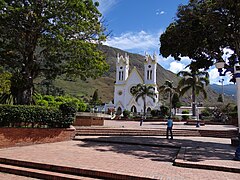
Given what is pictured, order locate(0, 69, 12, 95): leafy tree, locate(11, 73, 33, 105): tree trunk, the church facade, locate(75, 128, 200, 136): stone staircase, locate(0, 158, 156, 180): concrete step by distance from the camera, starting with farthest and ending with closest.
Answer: the church facade → locate(75, 128, 200, 136): stone staircase → locate(11, 73, 33, 105): tree trunk → locate(0, 69, 12, 95): leafy tree → locate(0, 158, 156, 180): concrete step

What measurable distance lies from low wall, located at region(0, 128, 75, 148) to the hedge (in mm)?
298

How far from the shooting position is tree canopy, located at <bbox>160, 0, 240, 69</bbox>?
10940 mm

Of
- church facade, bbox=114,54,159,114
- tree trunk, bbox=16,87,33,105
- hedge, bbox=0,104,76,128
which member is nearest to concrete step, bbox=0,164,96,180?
hedge, bbox=0,104,76,128

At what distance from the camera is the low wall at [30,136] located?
32.4ft

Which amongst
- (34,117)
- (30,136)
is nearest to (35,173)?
(30,136)

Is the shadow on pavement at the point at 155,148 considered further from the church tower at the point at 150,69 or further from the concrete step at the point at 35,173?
the church tower at the point at 150,69

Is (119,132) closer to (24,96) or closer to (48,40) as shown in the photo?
(24,96)

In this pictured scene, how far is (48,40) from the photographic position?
12359mm

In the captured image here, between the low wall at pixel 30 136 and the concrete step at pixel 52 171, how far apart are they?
264 centimetres

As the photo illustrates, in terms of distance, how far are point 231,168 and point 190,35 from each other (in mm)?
7631

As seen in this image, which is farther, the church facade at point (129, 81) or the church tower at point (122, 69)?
the church tower at point (122, 69)

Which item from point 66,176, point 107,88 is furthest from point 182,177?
point 107,88

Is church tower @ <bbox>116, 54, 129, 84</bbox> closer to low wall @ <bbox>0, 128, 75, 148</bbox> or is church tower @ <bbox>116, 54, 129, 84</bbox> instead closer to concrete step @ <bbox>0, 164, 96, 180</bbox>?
low wall @ <bbox>0, 128, 75, 148</bbox>

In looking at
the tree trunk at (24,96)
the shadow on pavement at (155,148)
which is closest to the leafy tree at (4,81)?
the tree trunk at (24,96)
